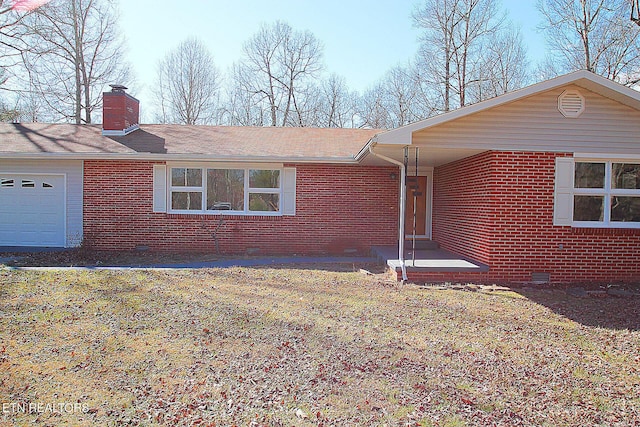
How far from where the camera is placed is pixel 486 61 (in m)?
26.7

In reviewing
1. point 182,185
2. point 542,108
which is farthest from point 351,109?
point 542,108

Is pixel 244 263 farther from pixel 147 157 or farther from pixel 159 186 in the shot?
pixel 147 157

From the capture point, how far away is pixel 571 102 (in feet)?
25.9

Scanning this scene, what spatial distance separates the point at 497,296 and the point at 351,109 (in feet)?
85.2

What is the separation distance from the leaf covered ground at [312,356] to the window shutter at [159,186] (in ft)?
14.5

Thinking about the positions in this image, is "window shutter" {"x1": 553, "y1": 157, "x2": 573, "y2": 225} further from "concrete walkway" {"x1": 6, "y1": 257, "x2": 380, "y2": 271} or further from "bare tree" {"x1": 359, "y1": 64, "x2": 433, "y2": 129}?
"bare tree" {"x1": 359, "y1": 64, "x2": 433, "y2": 129}

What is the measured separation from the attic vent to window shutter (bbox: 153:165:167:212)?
9448mm

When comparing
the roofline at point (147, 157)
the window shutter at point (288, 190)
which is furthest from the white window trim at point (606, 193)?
the window shutter at point (288, 190)

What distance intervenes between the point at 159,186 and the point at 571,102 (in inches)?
387

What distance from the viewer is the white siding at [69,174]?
11.7m

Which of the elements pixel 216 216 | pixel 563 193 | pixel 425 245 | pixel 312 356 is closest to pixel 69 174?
pixel 216 216

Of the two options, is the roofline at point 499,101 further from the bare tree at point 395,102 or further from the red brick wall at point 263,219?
the bare tree at point 395,102

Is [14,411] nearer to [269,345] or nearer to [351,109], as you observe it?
[269,345]

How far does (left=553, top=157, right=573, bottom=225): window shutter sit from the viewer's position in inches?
321
